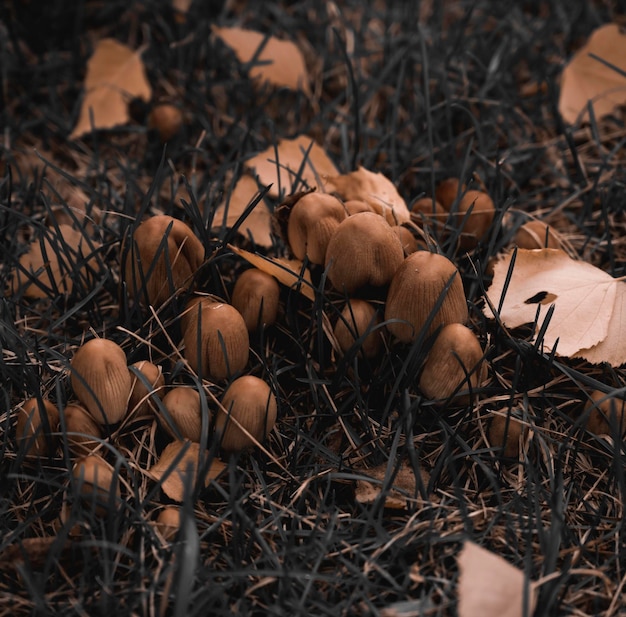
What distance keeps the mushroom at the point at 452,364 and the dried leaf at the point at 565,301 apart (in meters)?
0.11

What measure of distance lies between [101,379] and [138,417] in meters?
0.09

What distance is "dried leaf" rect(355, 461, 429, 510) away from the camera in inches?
37.6

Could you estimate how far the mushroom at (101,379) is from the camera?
3.08ft

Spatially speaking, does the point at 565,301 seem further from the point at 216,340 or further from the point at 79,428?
the point at 79,428

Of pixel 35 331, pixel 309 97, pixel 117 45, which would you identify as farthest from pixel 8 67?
pixel 35 331

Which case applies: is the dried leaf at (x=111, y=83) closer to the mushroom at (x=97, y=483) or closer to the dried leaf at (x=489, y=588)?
the mushroom at (x=97, y=483)

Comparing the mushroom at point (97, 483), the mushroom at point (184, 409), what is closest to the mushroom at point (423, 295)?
the mushroom at point (184, 409)

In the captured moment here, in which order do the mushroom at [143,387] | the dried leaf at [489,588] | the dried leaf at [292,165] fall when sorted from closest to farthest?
the dried leaf at [489,588]
the mushroom at [143,387]
the dried leaf at [292,165]

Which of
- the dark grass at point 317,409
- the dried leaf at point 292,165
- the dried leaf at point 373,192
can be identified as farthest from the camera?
the dried leaf at point 292,165

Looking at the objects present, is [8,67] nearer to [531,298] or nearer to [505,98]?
[505,98]

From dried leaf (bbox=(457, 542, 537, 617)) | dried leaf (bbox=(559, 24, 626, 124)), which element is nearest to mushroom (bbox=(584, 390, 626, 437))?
dried leaf (bbox=(457, 542, 537, 617))

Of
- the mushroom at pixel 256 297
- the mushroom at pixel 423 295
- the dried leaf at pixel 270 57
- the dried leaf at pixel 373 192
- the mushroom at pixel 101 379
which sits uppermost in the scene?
the dried leaf at pixel 270 57

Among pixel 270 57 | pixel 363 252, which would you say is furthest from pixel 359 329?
pixel 270 57

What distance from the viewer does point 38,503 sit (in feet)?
3.21
